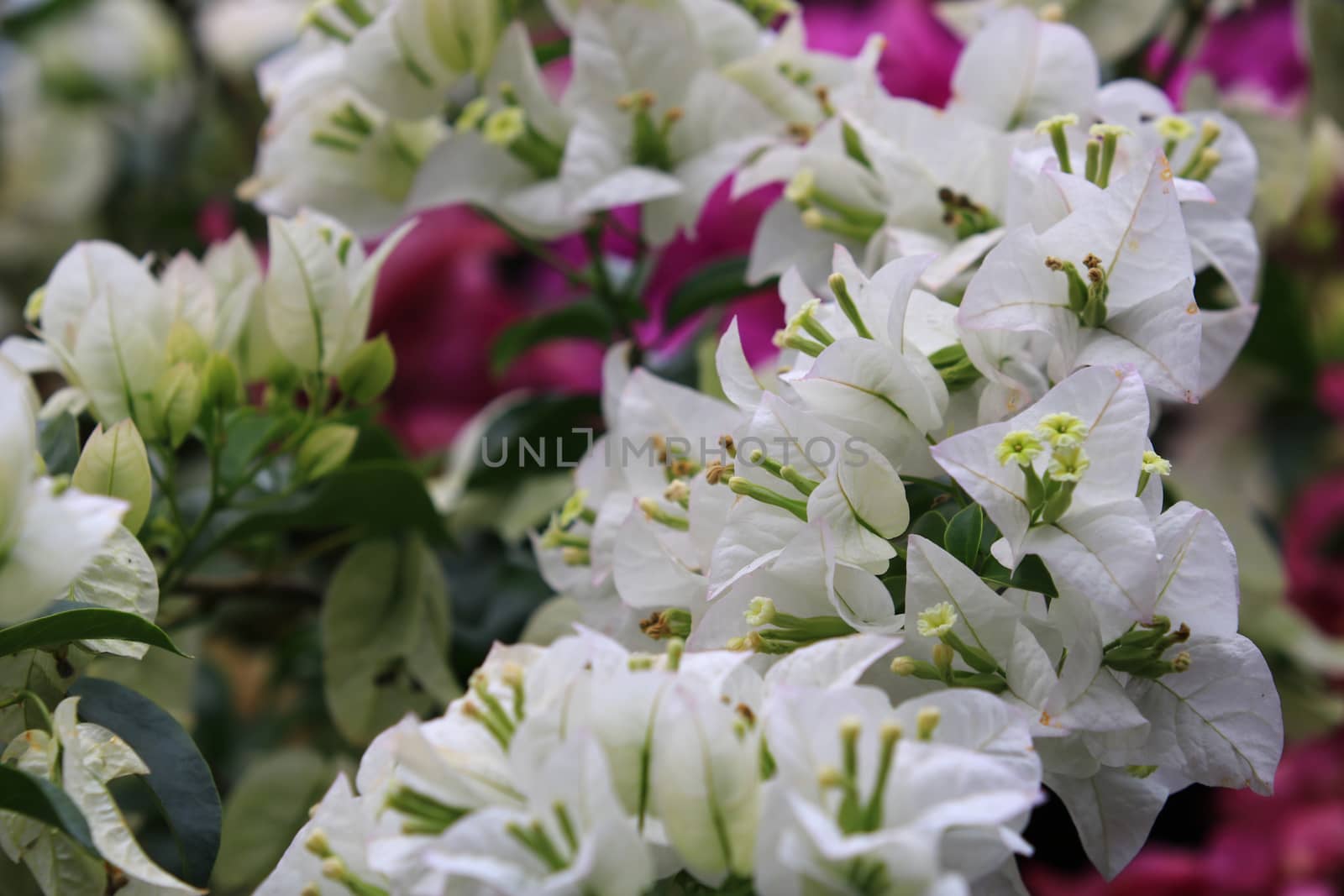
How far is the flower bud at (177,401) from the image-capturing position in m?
0.45

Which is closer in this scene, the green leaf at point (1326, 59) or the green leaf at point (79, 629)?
the green leaf at point (79, 629)

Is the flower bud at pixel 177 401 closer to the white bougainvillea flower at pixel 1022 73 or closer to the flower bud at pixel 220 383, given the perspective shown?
the flower bud at pixel 220 383

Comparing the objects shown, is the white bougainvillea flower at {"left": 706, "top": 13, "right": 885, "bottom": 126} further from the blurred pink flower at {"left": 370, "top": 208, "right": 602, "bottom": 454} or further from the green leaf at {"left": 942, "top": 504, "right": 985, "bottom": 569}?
the blurred pink flower at {"left": 370, "top": 208, "right": 602, "bottom": 454}

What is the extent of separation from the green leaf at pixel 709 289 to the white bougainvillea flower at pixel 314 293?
6.8 inches

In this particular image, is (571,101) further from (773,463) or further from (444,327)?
(444,327)

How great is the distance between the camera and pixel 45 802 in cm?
33

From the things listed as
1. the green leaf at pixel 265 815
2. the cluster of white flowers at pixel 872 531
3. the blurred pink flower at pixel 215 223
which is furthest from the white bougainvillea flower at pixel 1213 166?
the blurred pink flower at pixel 215 223

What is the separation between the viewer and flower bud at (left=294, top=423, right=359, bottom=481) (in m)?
0.48

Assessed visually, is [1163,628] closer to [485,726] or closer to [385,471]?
[485,726]

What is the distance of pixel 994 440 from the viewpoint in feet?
1.10

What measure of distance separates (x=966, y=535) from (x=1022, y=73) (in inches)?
8.9

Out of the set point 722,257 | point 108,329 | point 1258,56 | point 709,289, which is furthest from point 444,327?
point 1258,56

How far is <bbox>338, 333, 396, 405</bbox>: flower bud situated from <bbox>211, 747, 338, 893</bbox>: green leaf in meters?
0.19

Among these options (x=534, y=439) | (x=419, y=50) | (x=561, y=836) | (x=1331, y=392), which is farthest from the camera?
(x=1331, y=392)
